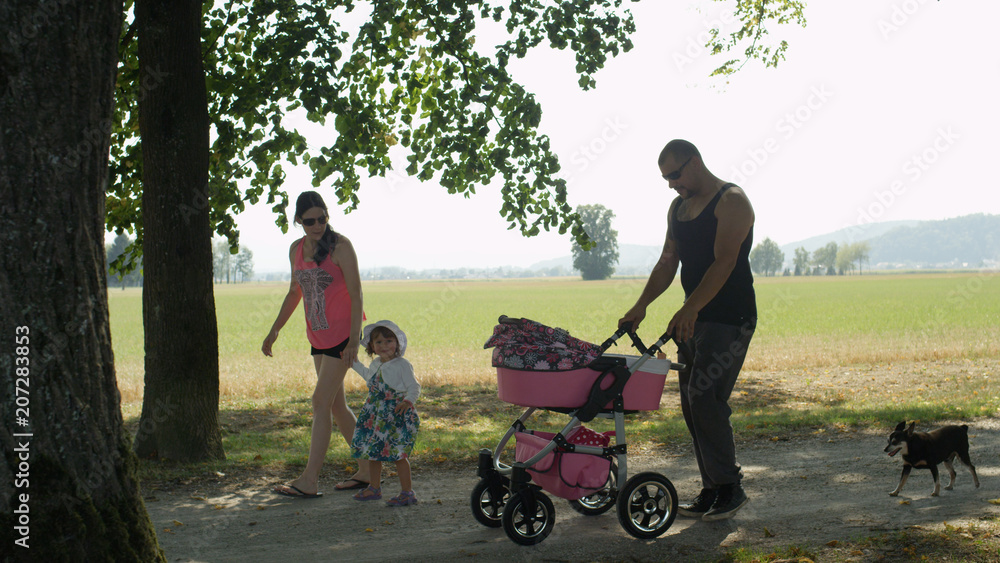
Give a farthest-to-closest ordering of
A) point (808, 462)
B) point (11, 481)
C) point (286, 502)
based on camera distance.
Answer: point (808, 462)
point (286, 502)
point (11, 481)

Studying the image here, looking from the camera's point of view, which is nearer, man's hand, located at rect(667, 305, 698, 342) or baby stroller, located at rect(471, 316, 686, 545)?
baby stroller, located at rect(471, 316, 686, 545)

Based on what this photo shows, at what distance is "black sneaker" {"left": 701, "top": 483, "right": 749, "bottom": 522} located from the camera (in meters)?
4.73

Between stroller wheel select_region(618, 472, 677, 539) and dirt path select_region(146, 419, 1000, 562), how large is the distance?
0.08 m

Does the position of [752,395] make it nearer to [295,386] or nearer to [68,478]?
[295,386]

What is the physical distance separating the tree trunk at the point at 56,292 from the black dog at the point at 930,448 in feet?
15.6

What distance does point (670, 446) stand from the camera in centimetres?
716

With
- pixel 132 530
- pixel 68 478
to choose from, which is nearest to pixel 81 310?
pixel 68 478

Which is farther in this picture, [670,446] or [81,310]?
[670,446]

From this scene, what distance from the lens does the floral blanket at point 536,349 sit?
14.3 ft

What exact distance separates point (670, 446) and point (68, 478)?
5342 mm

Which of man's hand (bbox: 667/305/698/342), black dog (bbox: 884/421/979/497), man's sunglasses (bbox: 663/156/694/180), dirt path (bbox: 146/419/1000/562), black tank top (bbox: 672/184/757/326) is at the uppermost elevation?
man's sunglasses (bbox: 663/156/694/180)

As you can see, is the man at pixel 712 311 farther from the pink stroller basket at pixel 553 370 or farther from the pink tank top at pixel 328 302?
the pink tank top at pixel 328 302

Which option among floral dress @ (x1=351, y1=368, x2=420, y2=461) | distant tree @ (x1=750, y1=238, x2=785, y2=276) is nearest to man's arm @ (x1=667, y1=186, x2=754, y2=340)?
floral dress @ (x1=351, y1=368, x2=420, y2=461)

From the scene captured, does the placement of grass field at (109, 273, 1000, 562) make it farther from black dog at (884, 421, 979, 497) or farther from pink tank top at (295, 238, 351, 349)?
pink tank top at (295, 238, 351, 349)
